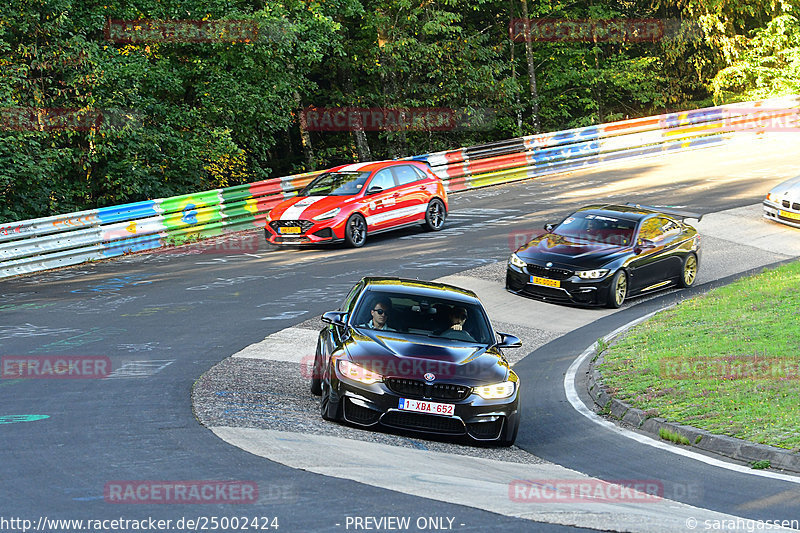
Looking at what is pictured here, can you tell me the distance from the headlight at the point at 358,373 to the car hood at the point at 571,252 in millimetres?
8490

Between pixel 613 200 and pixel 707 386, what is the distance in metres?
16.2

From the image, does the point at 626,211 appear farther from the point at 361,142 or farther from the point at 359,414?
the point at 361,142

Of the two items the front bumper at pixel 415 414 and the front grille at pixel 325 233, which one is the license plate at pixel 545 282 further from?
the front bumper at pixel 415 414

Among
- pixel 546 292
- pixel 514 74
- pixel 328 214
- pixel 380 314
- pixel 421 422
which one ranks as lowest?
pixel 546 292

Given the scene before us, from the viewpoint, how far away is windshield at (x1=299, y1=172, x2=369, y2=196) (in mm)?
22391

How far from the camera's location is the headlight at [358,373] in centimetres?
957

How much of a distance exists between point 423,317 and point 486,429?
5.15ft

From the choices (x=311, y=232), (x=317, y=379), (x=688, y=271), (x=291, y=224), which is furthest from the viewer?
(x=291, y=224)

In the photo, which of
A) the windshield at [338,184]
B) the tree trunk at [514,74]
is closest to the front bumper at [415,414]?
the windshield at [338,184]

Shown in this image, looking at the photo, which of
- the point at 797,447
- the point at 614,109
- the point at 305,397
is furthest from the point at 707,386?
the point at 614,109

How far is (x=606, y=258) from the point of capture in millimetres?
17531

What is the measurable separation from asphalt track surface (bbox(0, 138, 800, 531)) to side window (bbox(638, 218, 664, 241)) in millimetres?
1222

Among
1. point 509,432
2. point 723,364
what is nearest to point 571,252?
point 723,364

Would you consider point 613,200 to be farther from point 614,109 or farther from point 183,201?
point 614,109
